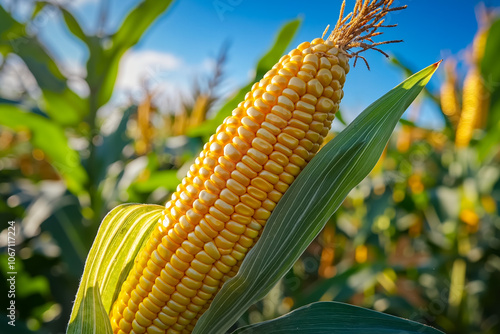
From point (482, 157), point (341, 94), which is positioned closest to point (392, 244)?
point (482, 157)

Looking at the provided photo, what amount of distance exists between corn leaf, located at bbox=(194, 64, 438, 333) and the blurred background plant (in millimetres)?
802

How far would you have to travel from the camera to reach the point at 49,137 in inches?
68.7

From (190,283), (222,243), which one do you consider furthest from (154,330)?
(222,243)

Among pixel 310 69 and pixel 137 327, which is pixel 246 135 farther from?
pixel 137 327

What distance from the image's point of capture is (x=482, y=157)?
95.3 inches

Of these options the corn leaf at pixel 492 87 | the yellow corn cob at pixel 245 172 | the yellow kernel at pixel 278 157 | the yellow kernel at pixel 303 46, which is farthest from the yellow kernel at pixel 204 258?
the corn leaf at pixel 492 87

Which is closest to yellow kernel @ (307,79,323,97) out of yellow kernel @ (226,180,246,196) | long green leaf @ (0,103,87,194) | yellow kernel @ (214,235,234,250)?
yellow kernel @ (226,180,246,196)

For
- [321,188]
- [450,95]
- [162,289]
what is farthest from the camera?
[450,95]

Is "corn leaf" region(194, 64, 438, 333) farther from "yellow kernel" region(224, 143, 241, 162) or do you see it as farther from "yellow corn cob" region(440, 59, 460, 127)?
"yellow corn cob" region(440, 59, 460, 127)

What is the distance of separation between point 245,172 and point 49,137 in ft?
4.41

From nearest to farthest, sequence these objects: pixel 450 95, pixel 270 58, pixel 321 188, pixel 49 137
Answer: pixel 321 188 < pixel 270 58 < pixel 49 137 < pixel 450 95

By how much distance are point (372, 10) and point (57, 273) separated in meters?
2.08

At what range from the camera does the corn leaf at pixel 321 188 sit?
663 millimetres

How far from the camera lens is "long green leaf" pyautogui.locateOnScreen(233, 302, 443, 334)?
0.71 meters
